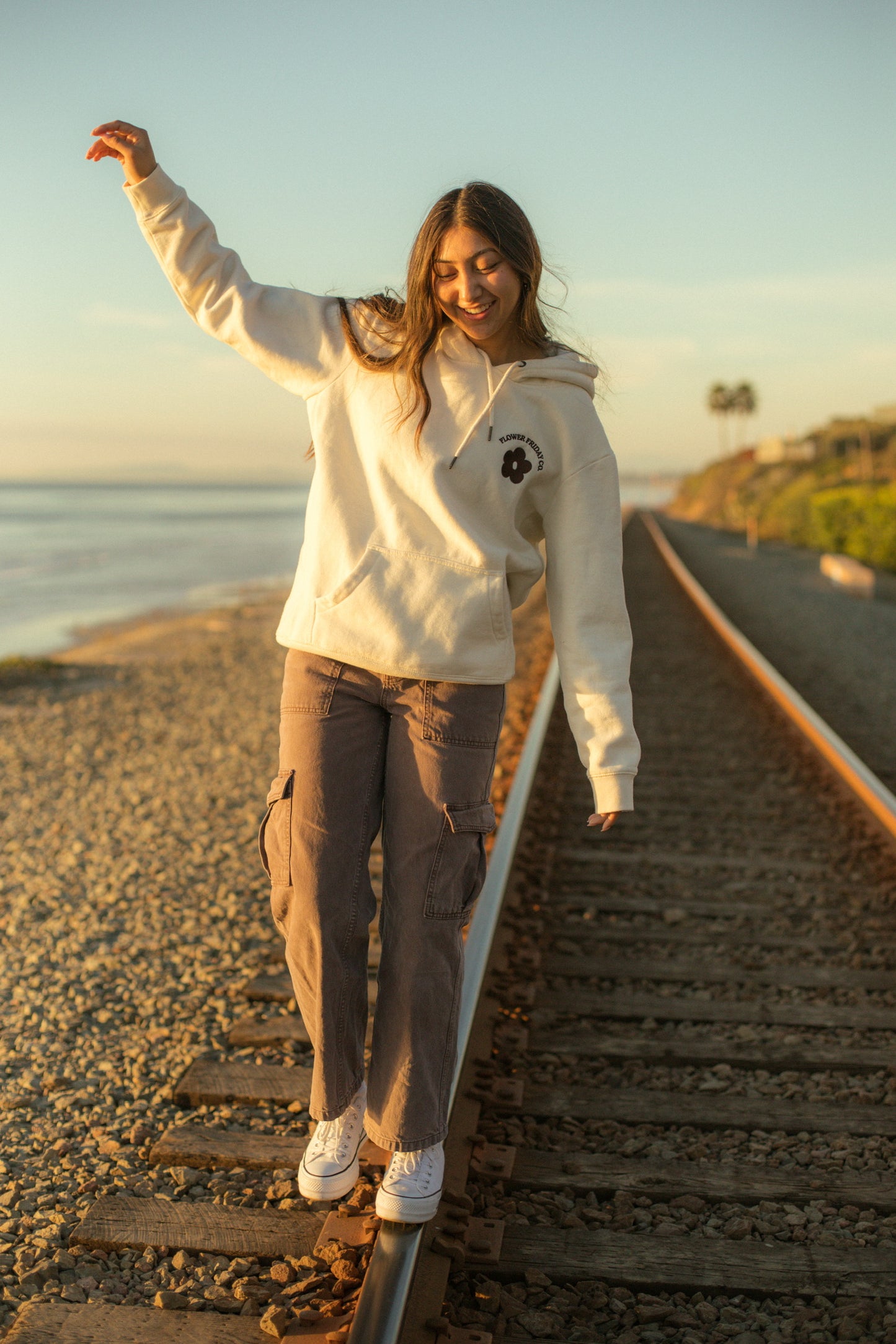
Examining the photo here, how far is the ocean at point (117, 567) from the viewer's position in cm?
1873

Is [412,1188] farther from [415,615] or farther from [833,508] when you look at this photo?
[833,508]

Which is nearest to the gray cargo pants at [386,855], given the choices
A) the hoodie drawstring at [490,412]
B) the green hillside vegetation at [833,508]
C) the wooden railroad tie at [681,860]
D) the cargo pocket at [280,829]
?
the cargo pocket at [280,829]

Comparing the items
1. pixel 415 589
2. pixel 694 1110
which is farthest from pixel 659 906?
pixel 415 589

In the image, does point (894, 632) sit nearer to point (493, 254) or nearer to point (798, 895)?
point (798, 895)

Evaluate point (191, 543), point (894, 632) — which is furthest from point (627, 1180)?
point (191, 543)

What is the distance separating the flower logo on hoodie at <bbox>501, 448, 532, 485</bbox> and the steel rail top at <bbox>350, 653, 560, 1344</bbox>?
41.8 inches

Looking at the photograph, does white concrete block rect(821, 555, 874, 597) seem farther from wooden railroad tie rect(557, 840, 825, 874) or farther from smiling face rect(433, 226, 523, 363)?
smiling face rect(433, 226, 523, 363)

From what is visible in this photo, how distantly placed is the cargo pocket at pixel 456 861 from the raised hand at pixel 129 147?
127 centimetres

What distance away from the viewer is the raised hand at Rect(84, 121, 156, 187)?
195 centimetres

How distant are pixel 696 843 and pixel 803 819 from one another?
1.91 ft

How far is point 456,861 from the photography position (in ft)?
6.74

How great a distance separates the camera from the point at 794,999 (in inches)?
130

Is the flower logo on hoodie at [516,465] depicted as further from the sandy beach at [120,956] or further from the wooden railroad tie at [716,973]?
the wooden railroad tie at [716,973]

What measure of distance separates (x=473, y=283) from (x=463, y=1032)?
171cm
